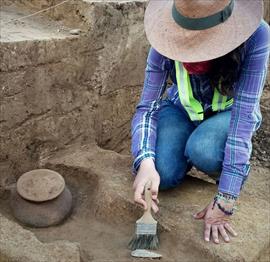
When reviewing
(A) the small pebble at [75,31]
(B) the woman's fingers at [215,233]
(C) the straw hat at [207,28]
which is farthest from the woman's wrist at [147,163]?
(A) the small pebble at [75,31]

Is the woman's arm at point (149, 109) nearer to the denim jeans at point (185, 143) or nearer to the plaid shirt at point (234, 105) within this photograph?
the plaid shirt at point (234, 105)

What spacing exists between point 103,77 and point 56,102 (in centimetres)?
40

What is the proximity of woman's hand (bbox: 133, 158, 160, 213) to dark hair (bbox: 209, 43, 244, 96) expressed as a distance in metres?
0.45

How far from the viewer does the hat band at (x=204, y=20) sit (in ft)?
6.06

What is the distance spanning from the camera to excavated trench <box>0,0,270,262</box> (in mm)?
2287

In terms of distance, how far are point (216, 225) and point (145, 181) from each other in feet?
1.22

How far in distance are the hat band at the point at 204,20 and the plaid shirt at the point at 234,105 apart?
9.4 inches

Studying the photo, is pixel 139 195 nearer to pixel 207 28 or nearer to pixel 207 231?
pixel 207 231

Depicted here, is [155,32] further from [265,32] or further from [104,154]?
[104,154]

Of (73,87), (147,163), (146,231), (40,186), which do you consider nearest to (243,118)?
(147,163)

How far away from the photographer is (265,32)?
207cm

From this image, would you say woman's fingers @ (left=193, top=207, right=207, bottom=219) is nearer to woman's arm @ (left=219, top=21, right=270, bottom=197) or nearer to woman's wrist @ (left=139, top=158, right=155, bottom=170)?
woman's arm @ (left=219, top=21, right=270, bottom=197)

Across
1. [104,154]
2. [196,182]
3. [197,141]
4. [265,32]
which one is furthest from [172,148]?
[265,32]

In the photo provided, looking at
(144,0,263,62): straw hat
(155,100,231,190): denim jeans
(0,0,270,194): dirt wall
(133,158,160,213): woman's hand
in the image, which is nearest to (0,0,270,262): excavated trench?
(0,0,270,194): dirt wall
